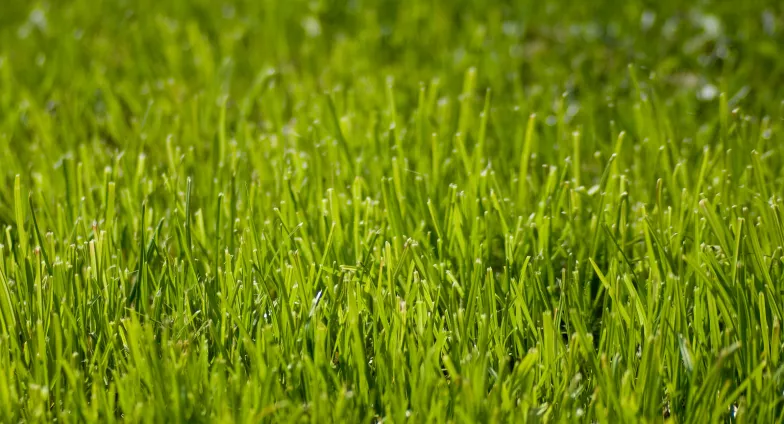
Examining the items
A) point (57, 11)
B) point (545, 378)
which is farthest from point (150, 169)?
point (57, 11)

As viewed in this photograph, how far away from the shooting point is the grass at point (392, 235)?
1.70 m

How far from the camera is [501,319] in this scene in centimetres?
200

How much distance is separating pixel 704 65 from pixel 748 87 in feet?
1.16

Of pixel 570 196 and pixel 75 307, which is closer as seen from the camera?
pixel 75 307

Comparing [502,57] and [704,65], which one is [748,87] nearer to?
[704,65]

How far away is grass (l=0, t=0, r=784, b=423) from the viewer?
1.70 meters

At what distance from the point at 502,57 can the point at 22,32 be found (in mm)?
2160

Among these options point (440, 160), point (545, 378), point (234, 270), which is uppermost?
point (440, 160)

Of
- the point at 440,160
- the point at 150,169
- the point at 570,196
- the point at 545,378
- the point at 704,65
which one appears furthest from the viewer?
the point at 704,65

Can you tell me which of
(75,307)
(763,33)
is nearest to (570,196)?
(75,307)

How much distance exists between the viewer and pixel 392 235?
7.21 feet

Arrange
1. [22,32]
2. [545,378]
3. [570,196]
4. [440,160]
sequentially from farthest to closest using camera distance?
[22,32]
[440,160]
[570,196]
[545,378]

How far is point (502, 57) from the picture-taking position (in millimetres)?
3615

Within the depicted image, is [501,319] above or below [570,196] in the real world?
below
